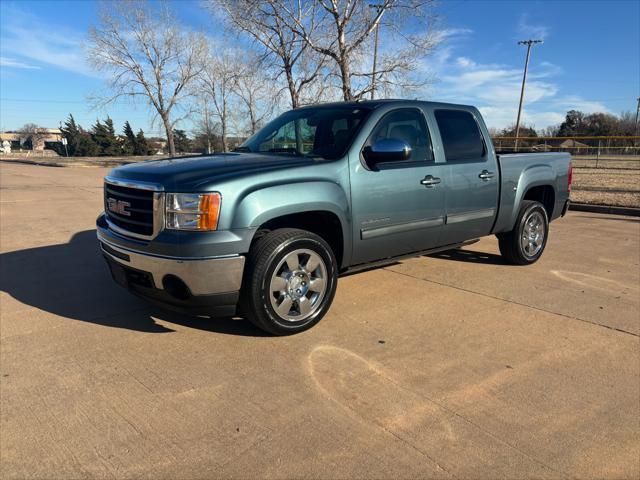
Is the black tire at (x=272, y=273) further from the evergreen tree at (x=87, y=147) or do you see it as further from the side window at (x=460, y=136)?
the evergreen tree at (x=87, y=147)

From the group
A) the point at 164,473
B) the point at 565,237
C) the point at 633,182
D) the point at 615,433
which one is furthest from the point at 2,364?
Result: the point at 633,182

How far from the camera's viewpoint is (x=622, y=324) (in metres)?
4.02

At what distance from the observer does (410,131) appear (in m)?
4.58

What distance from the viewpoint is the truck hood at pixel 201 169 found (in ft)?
10.9

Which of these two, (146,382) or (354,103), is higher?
(354,103)

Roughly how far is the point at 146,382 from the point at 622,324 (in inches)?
152

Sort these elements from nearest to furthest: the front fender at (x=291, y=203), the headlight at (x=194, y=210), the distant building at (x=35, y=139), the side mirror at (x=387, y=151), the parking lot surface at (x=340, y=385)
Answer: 1. the parking lot surface at (x=340, y=385)
2. the headlight at (x=194, y=210)
3. the front fender at (x=291, y=203)
4. the side mirror at (x=387, y=151)
5. the distant building at (x=35, y=139)

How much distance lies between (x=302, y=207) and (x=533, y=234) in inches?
146

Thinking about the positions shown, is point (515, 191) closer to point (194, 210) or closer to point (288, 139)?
point (288, 139)

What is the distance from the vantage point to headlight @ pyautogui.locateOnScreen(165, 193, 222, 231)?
321 cm

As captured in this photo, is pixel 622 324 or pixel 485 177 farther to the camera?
Result: pixel 485 177

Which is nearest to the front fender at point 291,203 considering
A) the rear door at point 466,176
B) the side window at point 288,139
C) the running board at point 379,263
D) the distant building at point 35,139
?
the running board at point 379,263

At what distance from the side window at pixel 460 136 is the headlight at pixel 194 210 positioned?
8.61 feet

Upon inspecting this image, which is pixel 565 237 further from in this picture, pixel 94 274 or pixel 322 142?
pixel 94 274
